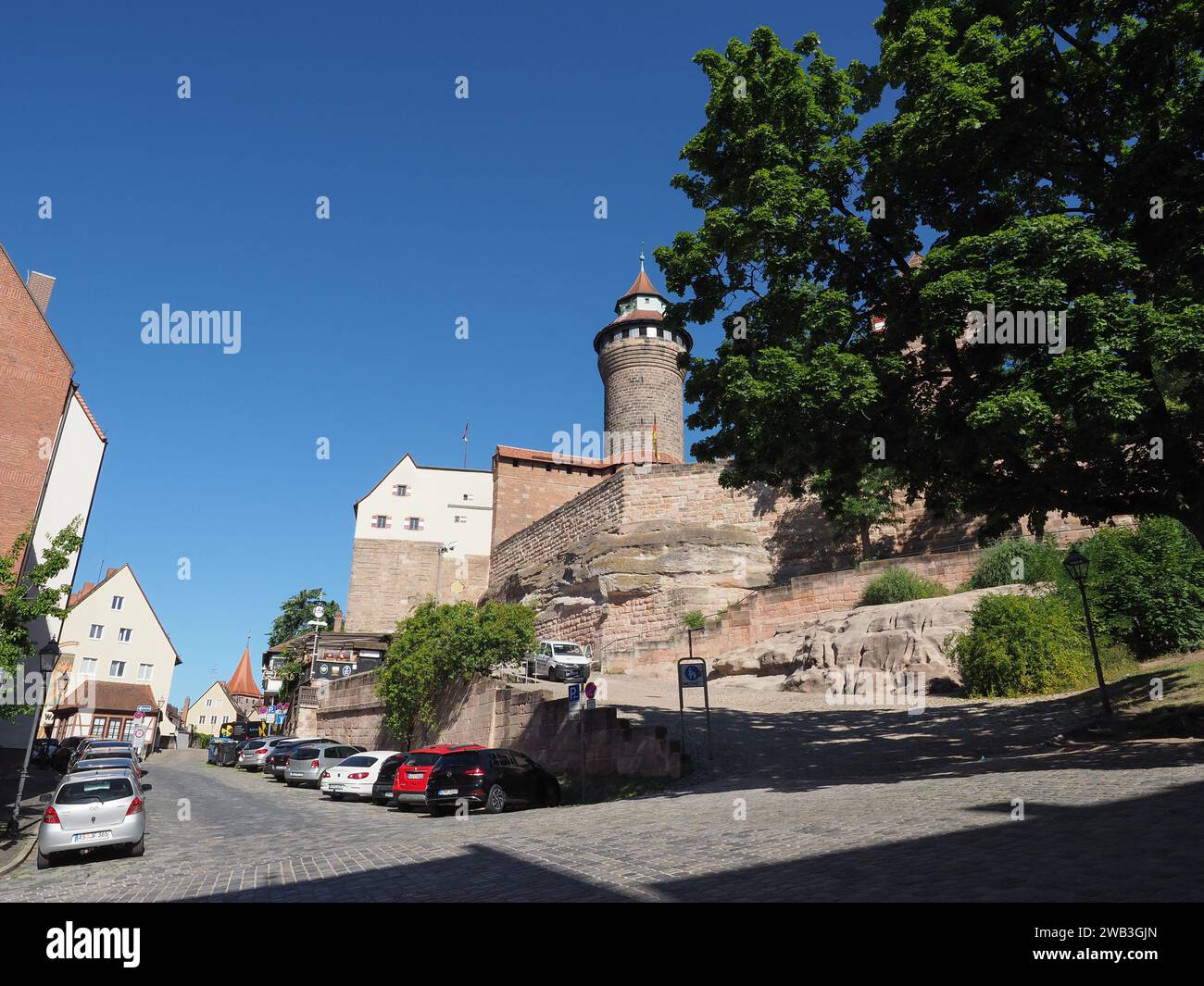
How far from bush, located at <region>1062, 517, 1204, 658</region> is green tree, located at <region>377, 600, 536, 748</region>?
51.8ft

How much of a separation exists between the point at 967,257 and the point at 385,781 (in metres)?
17.6

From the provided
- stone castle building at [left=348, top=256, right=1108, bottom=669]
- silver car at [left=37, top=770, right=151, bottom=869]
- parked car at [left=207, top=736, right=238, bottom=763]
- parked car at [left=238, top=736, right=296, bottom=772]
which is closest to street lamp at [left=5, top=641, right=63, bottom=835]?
silver car at [left=37, top=770, right=151, bottom=869]

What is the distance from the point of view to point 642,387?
186 feet

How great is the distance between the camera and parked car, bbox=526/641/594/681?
28.1 metres

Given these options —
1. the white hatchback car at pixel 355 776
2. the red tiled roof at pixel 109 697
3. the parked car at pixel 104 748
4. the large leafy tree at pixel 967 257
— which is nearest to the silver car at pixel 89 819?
the white hatchback car at pixel 355 776

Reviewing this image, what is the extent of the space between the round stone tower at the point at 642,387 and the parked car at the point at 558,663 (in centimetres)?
2700

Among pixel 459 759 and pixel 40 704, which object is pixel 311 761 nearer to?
pixel 40 704

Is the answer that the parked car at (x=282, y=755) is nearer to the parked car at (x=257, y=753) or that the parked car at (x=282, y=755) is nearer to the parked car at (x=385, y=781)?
the parked car at (x=257, y=753)

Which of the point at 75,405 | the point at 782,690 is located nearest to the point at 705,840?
the point at 782,690

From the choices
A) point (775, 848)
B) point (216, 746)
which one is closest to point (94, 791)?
point (775, 848)

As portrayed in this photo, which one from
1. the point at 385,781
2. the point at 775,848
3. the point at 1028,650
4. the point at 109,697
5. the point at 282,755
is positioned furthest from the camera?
the point at 109,697

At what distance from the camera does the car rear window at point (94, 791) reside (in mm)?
11898
